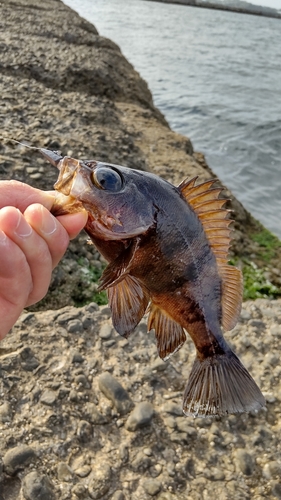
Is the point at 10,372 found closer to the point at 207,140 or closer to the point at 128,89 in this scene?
the point at 128,89

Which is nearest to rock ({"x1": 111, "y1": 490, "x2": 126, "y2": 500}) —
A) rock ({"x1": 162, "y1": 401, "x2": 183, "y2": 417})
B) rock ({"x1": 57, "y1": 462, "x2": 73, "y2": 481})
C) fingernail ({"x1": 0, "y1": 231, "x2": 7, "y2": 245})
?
rock ({"x1": 57, "y1": 462, "x2": 73, "y2": 481})

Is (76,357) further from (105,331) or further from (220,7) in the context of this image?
(220,7)

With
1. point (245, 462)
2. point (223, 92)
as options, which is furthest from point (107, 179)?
point (223, 92)

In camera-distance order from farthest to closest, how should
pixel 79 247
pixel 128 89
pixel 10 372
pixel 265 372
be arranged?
1. pixel 128 89
2. pixel 79 247
3. pixel 265 372
4. pixel 10 372

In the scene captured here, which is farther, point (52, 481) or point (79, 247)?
point (79, 247)

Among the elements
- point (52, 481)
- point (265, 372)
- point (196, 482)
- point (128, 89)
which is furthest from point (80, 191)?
point (128, 89)

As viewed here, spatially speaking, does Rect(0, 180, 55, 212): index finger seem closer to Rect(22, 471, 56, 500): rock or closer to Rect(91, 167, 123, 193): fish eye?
Rect(91, 167, 123, 193): fish eye
